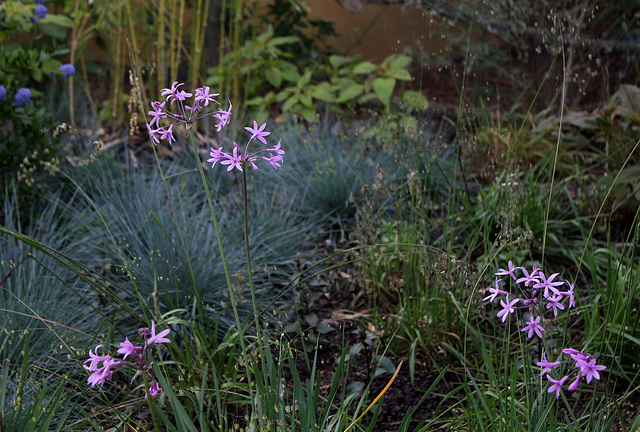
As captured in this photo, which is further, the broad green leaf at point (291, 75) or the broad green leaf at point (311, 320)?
the broad green leaf at point (291, 75)

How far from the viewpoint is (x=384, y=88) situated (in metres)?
3.77

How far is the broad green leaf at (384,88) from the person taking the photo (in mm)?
3729

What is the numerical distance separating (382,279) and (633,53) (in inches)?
128

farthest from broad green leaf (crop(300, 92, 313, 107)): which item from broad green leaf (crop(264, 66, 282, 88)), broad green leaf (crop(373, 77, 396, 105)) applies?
broad green leaf (crop(373, 77, 396, 105))

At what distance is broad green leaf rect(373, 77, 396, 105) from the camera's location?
3.73m

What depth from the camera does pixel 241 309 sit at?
7.51ft

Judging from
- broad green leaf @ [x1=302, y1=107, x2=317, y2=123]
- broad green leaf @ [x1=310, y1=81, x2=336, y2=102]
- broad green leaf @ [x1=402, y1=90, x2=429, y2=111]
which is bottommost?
broad green leaf @ [x1=302, y1=107, x2=317, y2=123]

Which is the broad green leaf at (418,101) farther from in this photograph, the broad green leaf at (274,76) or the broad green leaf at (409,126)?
the broad green leaf at (274,76)

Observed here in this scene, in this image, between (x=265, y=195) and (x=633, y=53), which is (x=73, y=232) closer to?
(x=265, y=195)

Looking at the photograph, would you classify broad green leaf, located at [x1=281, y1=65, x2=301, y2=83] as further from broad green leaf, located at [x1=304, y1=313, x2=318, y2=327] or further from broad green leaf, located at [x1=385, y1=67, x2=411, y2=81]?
broad green leaf, located at [x1=304, y1=313, x2=318, y2=327]

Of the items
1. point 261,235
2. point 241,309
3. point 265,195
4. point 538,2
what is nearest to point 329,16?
point 538,2

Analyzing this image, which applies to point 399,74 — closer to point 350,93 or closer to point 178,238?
point 350,93

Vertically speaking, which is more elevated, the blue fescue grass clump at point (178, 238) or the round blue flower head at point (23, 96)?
the round blue flower head at point (23, 96)

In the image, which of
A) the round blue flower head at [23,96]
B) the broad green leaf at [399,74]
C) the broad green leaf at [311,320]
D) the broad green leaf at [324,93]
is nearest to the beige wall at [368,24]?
the broad green leaf at [324,93]
